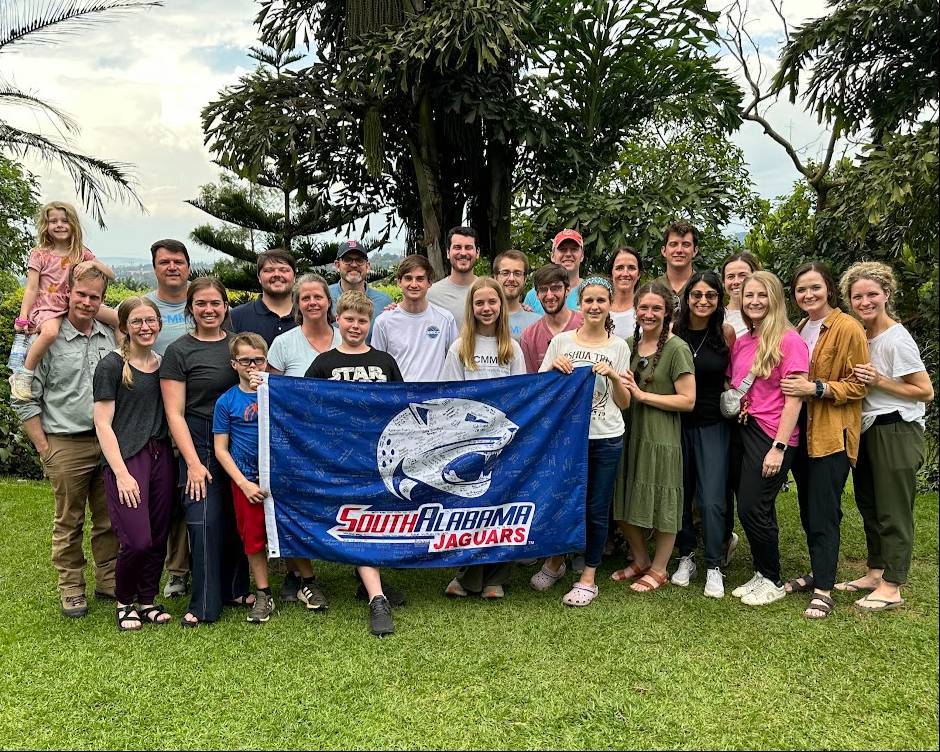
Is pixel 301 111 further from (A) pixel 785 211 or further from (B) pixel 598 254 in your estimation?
(A) pixel 785 211

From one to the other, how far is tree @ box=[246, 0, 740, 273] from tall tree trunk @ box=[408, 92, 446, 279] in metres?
0.01

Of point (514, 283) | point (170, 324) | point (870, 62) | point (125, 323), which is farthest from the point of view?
point (870, 62)

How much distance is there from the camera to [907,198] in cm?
606

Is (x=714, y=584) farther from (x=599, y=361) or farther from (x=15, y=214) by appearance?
(x=15, y=214)

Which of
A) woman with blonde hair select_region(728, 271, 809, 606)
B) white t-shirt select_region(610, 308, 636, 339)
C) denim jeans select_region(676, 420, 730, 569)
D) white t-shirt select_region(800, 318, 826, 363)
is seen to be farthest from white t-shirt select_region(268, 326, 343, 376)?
white t-shirt select_region(800, 318, 826, 363)

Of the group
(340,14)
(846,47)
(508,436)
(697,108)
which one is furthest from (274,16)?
(508,436)

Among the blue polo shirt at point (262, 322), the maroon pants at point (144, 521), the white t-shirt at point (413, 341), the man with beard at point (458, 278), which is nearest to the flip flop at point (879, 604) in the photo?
the white t-shirt at point (413, 341)

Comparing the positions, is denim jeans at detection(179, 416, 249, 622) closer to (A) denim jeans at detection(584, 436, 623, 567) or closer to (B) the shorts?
(B) the shorts

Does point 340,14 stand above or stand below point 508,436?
above

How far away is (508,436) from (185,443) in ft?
4.91

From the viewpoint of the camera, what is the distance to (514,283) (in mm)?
4305

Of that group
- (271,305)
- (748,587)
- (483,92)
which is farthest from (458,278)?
(483,92)

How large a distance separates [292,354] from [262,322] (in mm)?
525

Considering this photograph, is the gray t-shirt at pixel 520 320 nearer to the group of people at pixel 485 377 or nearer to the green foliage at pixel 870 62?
the group of people at pixel 485 377
